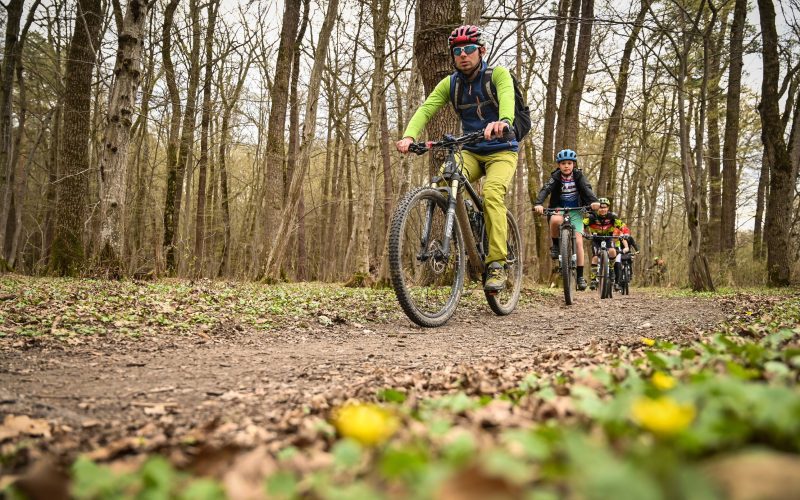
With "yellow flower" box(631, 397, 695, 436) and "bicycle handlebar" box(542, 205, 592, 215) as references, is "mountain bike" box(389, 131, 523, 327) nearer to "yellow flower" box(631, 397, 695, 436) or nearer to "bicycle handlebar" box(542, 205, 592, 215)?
"bicycle handlebar" box(542, 205, 592, 215)

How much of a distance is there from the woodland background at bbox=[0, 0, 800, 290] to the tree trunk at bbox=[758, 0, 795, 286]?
1.9 inches

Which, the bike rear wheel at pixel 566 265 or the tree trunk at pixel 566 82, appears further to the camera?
the tree trunk at pixel 566 82

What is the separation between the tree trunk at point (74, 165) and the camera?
10.0 m

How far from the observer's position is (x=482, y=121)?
18.1ft

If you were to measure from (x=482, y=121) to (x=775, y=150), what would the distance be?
37.4ft

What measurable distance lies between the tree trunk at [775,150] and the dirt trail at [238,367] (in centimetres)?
1055

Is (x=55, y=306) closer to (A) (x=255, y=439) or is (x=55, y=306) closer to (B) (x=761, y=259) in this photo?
(A) (x=255, y=439)

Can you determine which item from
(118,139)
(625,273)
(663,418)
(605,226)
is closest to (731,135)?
(625,273)

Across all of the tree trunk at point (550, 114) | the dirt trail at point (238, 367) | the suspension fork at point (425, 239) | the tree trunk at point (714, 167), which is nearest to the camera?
the dirt trail at point (238, 367)

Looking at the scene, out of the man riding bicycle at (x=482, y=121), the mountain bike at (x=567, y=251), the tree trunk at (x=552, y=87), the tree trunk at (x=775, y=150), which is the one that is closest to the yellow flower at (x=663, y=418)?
the man riding bicycle at (x=482, y=121)

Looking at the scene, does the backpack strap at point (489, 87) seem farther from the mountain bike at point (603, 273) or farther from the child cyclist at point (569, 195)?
the mountain bike at point (603, 273)

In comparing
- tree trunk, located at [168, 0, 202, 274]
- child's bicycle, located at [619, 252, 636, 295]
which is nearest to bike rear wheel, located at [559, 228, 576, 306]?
child's bicycle, located at [619, 252, 636, 295]

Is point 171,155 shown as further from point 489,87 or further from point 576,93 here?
point 489,87

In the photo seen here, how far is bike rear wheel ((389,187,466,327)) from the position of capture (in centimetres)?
448
